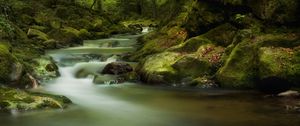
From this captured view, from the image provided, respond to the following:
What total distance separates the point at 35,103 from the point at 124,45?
16385 mm

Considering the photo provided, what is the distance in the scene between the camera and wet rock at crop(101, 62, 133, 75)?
1894 cm

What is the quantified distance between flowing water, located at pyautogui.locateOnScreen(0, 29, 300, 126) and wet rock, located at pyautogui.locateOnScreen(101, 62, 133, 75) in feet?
2.61

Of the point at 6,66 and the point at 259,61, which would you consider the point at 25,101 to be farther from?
the point at 259,61

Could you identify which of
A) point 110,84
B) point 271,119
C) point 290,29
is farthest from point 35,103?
point 290,29

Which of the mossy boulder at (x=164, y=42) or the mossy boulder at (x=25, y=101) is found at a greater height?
the mossy boulder at (x=164, y=42)

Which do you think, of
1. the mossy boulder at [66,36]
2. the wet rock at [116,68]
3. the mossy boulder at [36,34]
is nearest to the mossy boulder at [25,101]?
the wet rock at [116,68]

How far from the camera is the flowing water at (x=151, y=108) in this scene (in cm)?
1130

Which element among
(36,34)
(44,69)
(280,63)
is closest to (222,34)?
(280,63)

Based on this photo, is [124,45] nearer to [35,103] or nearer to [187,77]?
[187,77]

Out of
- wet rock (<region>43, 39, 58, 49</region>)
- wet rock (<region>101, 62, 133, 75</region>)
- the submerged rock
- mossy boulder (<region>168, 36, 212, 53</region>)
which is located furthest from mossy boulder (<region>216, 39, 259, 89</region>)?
wet rock (<region>43, 39, 58, 49</region>)

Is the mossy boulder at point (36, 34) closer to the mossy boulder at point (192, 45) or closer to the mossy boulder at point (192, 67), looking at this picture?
the mossy boulder at point (192, 45)

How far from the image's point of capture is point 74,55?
24.1 meters

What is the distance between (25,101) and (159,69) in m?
6.26

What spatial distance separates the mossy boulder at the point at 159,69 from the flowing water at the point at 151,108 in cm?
68
